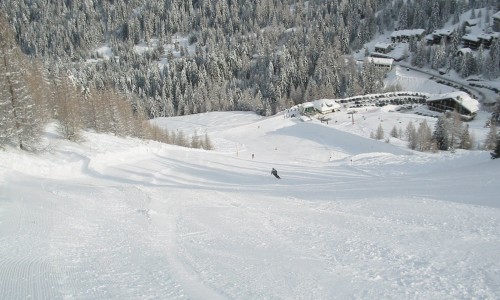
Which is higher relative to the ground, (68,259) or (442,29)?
(442,29)

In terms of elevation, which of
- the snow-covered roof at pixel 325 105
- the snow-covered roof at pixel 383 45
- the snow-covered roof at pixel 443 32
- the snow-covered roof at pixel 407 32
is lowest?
the snow-covered roof at pixel 325 105

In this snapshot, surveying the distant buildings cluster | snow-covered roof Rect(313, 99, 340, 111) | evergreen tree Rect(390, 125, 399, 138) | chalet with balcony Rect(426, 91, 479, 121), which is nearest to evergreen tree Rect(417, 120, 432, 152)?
A: evergreen tree Rect(390, 125, 399, 138)

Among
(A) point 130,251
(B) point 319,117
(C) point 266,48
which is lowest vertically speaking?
Answer: (B) point 319,117

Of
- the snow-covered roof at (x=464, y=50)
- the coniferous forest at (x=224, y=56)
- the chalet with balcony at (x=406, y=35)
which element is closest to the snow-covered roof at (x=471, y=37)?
the coniferous forest at (x=224, y=56)

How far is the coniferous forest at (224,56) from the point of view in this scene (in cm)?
6399

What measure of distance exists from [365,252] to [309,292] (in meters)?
2.79

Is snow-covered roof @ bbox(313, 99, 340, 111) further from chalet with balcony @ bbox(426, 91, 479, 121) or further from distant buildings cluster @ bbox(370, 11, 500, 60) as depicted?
distant buildings cluster @ bbox(370, 11, 500, 60)

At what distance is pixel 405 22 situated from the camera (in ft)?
417

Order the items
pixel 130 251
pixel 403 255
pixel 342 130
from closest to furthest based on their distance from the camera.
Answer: pixel 403 255
pixel 130 251
pixel 342 130

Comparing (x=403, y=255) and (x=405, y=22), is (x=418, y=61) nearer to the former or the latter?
(x=405, y=22)

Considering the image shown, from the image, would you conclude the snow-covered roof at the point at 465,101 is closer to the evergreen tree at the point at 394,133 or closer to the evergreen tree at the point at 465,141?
the evergreen tree at the point at 394,133

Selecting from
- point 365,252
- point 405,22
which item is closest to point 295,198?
point 365,252

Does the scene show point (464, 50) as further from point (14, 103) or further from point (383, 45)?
point (14, 103)

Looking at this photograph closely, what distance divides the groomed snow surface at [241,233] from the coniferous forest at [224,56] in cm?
842
